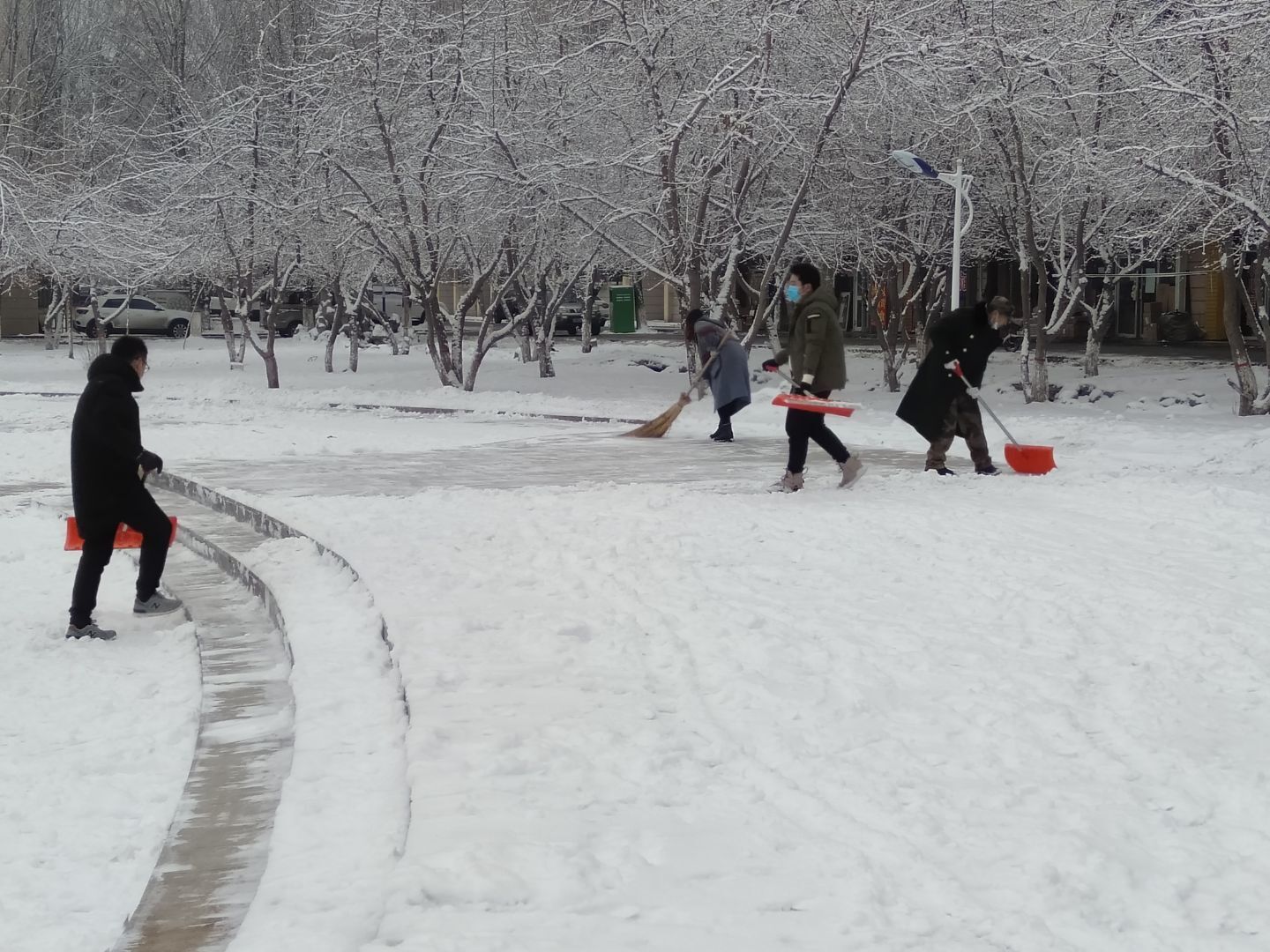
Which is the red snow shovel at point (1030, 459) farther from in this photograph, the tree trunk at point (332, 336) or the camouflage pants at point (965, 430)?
the tree trunk at point (332, 336)

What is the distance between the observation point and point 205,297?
5188cm

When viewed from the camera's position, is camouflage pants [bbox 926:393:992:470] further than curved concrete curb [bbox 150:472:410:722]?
Yes

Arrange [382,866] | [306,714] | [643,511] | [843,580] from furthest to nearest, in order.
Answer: [643,511] < [843,580] < [306,714] < [382,866]

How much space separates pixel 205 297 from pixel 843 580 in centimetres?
4750

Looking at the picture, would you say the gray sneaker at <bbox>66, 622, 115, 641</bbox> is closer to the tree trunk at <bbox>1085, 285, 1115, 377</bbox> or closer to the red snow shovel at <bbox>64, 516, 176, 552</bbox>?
the red snow shovel at <bbox>64, 516, 176, 552</bbox>

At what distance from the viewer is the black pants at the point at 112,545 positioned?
7703 mm

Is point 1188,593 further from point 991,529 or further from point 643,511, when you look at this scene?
point 643,511

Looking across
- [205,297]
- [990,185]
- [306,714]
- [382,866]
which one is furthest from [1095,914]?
[205,297]

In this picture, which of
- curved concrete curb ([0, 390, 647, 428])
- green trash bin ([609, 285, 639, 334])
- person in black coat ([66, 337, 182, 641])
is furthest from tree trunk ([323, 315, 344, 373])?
person in black coat ([66, 337, 182, 641])

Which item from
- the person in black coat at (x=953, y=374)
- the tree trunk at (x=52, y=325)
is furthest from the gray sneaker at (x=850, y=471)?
the tree trunk at (x=52, y=325)

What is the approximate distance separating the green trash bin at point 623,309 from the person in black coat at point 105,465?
39.9 m

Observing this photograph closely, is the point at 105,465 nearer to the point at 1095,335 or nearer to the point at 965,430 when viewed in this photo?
the point at 965,430

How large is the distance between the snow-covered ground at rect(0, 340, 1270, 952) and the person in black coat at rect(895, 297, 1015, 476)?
50 cm

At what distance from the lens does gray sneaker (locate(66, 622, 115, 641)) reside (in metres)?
7.75
